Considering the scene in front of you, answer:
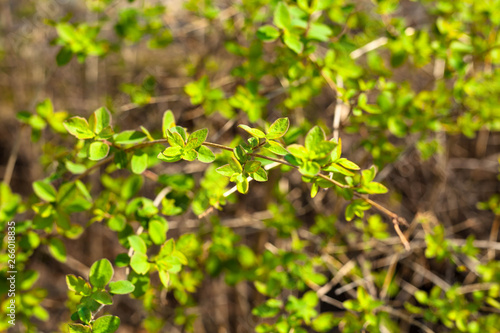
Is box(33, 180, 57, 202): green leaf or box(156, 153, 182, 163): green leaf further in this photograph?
box(33, 180, 57, 202): green leaf

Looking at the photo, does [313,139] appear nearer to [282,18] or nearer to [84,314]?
[282,18]

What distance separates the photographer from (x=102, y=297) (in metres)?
0.96

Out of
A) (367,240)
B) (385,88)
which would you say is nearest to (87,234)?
(367,240)

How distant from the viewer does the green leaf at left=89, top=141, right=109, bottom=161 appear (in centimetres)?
102

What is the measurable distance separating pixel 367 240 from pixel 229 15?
4.24ft

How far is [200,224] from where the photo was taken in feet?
6.19

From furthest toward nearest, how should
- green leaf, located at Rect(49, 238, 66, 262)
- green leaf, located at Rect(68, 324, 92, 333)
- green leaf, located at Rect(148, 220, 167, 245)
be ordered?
green leaf, located at Rect(49, 238, 66, 262), green leaf, located at Rect(148, 220, 167, 245), green leaf, located at Rect(68, 324, 92, 333)

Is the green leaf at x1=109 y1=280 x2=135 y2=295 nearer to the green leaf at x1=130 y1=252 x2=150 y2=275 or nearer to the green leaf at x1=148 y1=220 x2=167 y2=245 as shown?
the green leaf at x1=130 y1=252 x2=150 y2=275

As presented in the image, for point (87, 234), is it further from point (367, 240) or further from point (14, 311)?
point (367, 240)

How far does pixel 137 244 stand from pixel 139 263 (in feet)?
0.19

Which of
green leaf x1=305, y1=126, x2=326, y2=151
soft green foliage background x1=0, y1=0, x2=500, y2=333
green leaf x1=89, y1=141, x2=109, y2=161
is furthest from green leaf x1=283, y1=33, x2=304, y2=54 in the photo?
green leaf x1=89, y1=141, x2=109, y2=161

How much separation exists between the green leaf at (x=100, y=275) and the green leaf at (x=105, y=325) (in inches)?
3.8

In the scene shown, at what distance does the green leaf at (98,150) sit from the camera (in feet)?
3.33

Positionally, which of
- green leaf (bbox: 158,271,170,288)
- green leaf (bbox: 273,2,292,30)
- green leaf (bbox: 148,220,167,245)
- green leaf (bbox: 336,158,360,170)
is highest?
green leaf (bbox: 273,2,292,30)
